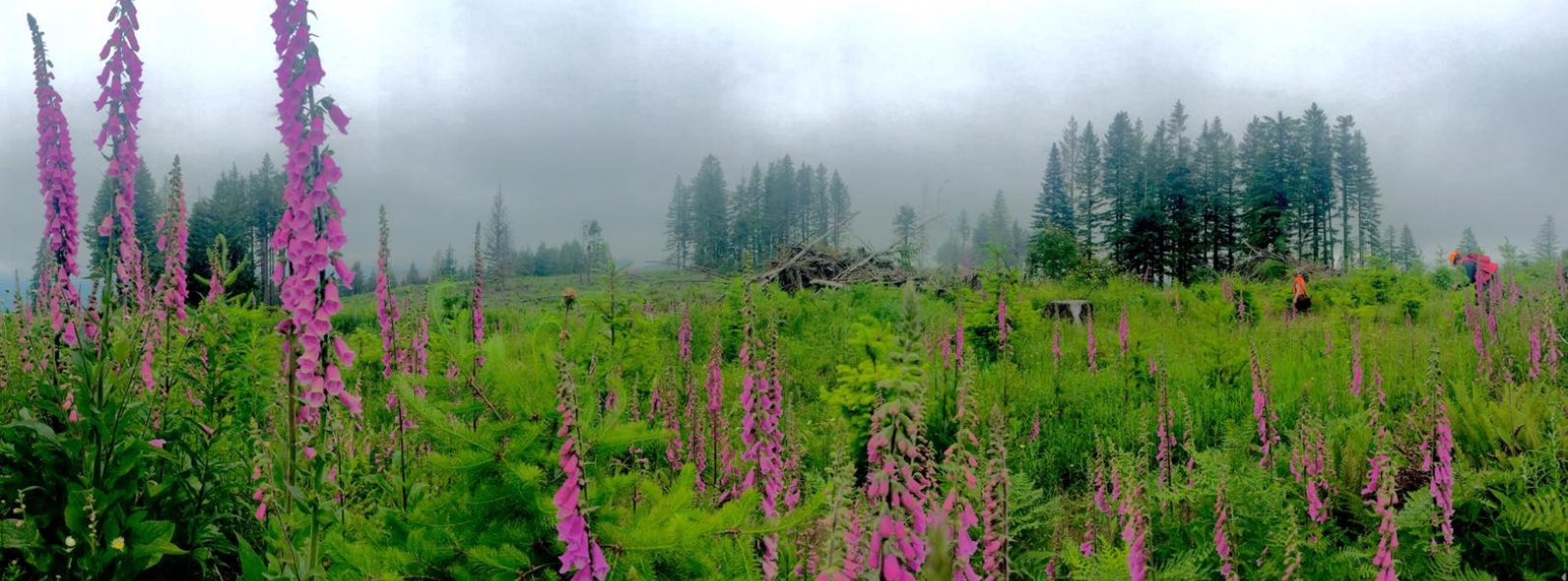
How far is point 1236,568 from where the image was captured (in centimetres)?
361

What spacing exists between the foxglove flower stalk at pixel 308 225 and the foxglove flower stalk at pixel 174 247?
2313 mm

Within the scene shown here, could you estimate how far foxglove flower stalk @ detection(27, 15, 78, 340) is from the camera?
3723 mm

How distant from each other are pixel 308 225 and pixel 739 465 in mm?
2806

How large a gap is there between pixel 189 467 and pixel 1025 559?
13.4ft

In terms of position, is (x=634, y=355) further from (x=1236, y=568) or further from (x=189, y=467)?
(x=1236, y=568)

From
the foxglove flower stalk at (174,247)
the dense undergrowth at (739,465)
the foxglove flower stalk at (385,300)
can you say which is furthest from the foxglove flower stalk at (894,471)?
the foxglove flower stalk at (174,247)

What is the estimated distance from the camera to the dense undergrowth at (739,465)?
7.33ft

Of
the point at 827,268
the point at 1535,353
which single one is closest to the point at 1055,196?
the point at 827,268

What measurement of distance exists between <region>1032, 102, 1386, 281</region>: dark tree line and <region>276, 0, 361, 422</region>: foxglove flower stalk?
164 ft

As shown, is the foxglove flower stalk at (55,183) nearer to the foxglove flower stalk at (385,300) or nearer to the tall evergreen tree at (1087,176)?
the foxglove flower stalk at (385,300)

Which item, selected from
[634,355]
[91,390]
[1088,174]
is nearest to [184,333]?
[91,390]

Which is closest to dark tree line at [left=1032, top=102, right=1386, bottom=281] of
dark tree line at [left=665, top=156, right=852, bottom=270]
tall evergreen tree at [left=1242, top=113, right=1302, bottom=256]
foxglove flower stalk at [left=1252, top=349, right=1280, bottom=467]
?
tall evergreen tree at [left=1242, top=113, right=1302, bottom=256]

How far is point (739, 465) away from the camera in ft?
14.4

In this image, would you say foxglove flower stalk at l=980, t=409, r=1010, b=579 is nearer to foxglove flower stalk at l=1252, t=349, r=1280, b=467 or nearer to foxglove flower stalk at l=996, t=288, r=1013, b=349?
foxglove flower stalk at l=1252, t=349, r=1280, b=467
